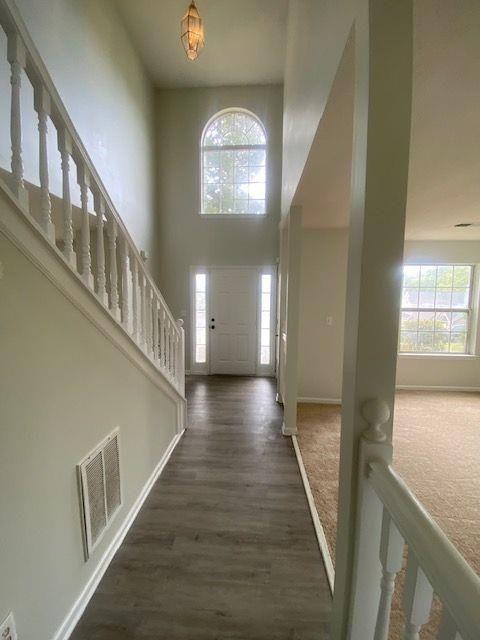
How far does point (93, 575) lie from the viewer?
146 cm

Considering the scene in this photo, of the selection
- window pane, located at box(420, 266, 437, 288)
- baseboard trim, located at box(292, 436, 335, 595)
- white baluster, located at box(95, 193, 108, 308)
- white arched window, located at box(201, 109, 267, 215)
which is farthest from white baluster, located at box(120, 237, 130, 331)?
window pane, located at box(420, 266, 437, 288)

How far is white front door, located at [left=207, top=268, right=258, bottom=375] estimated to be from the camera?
16.8ft

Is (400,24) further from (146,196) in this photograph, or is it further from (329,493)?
(146,196)

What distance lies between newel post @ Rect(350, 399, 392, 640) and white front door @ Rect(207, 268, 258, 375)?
4239 mm

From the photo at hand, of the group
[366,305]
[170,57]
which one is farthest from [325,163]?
[170,57]

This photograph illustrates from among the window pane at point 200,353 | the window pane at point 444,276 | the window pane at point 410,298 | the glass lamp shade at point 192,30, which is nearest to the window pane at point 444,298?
the window pane at point 444,276

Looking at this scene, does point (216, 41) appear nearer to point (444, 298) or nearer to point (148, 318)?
point (148, 318)

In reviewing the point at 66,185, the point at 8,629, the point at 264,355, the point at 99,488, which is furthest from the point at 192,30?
the point at 264,355

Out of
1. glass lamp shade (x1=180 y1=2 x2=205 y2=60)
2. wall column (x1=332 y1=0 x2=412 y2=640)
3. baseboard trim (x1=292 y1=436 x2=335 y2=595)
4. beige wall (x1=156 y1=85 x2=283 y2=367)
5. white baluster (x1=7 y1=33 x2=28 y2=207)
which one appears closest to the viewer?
wall column (x1=332 y1=0 x2=412 y2=640)

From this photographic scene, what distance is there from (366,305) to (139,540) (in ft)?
6.16

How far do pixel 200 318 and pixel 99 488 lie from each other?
3.83m

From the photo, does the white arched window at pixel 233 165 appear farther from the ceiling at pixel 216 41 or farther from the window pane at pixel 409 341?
the window pane at pixel 409 341

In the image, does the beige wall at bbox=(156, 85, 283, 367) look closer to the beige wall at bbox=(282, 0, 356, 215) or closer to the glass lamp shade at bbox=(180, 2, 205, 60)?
the glass lamp shade at bbox=(180, 2, 205, 60)

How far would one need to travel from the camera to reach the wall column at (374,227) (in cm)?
79
